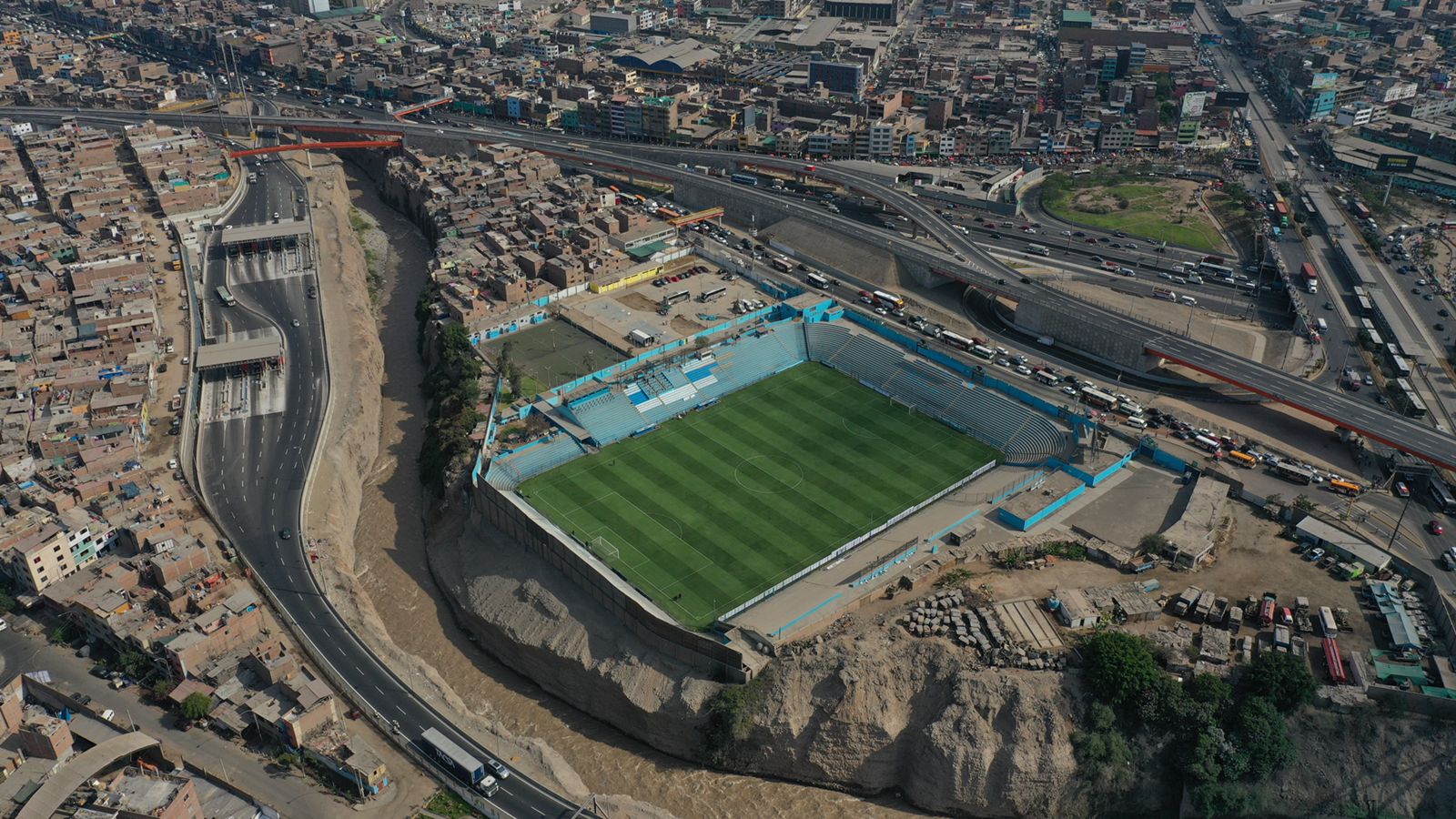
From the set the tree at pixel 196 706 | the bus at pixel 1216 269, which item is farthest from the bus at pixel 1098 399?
the tree at pixel 196 706

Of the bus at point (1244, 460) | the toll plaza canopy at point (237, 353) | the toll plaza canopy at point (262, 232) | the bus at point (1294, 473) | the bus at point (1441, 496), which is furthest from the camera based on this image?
the toll plaza canopy at point (262, 232)

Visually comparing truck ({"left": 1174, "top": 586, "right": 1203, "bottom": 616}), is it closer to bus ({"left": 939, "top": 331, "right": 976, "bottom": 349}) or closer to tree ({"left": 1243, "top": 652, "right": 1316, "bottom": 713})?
tree ({"left": 1243, "top": 652, "right": 1316, "bottom": 713})

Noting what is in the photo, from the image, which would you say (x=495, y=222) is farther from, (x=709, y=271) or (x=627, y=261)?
(x=709, y=271)

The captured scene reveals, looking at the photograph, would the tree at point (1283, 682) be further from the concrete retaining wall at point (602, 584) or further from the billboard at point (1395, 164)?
the billboard at point (1395, 164)

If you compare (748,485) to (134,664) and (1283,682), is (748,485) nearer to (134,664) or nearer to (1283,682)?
(1283,682)

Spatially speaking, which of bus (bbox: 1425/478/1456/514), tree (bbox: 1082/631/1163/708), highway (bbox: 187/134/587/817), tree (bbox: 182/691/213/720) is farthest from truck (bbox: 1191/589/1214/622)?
tree (bbox: 182/691/213/720)
